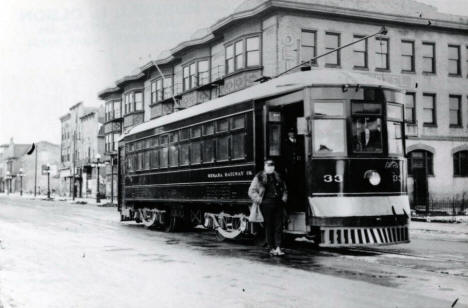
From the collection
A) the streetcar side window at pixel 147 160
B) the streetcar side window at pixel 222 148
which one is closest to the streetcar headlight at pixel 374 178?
the streetcar side window at pixel 222 148

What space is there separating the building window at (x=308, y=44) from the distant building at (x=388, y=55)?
5 cm

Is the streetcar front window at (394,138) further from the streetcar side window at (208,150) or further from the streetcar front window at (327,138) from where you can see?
the streetcar side window at (208,150)

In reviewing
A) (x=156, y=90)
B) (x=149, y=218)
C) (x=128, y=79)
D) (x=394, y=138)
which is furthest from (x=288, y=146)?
(x=128, y=79)

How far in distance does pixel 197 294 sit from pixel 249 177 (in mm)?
5832

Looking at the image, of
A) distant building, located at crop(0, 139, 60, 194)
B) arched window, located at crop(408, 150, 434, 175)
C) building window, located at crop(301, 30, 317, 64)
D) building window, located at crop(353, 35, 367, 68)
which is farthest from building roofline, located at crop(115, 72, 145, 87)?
distant building, located at crop(0, 139, 60, 194)

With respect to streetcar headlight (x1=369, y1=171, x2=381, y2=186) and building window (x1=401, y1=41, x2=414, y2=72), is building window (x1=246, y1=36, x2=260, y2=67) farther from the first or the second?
streetcar headlight (x1=369, y1=171, x2=381, y2=186)

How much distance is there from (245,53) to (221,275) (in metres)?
23.6

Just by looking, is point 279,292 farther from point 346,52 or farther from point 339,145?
point 346,52

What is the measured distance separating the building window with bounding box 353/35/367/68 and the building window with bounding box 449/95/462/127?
5.93 m

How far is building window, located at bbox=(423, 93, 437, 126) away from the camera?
110 ft

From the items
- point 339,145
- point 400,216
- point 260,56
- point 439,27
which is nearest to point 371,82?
point 339,145

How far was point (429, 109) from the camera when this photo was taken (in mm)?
33781

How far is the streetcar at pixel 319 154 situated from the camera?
11.3 metres

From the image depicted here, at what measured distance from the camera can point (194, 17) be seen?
12.7 meters
